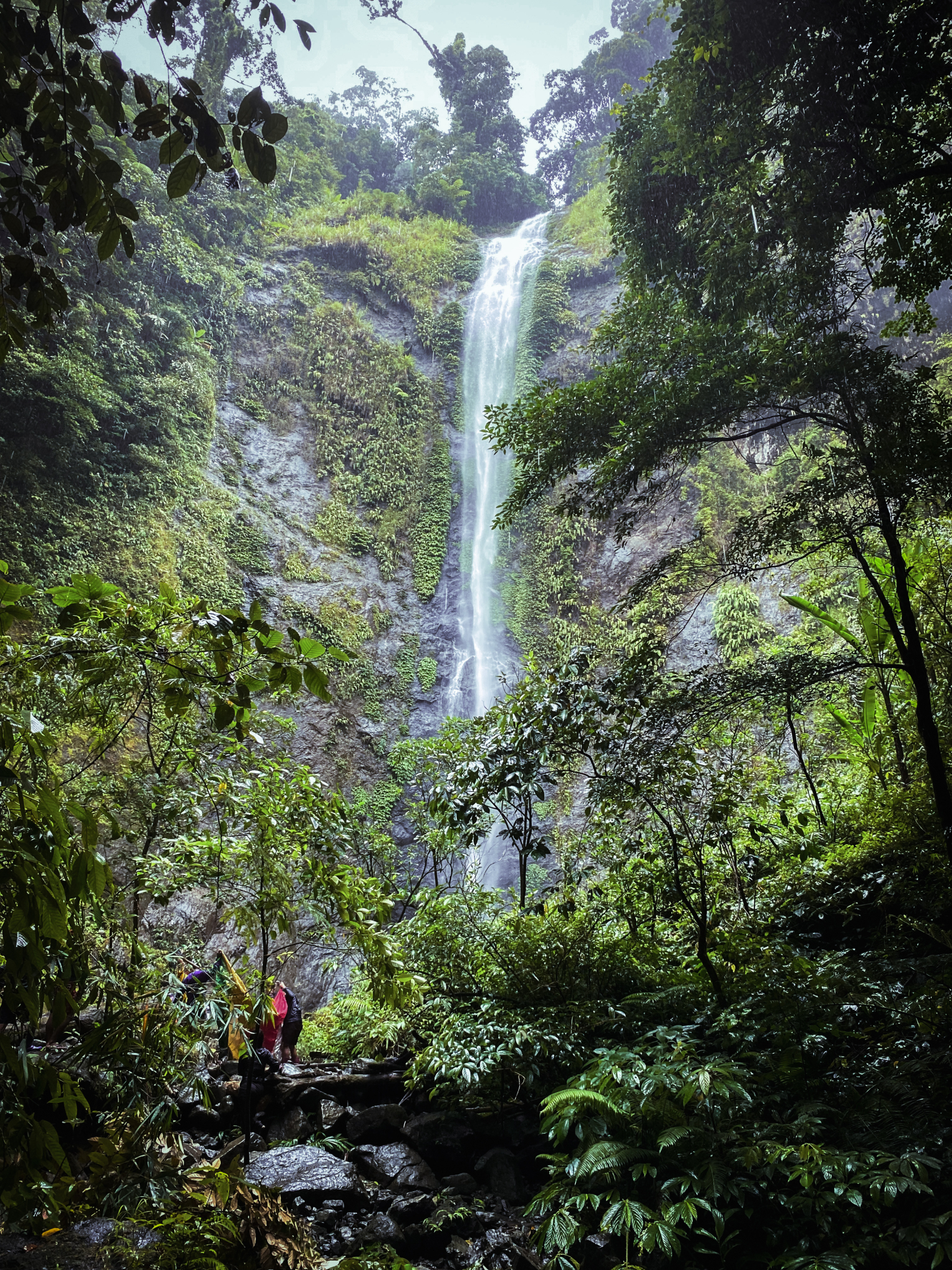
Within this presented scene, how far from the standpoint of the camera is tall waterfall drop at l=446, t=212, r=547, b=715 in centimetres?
1477

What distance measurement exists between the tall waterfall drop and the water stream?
17 millimetres

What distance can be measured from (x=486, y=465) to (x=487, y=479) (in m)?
0.45

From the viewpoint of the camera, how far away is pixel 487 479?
17422 millimetres

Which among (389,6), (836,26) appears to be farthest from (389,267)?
(389,6)

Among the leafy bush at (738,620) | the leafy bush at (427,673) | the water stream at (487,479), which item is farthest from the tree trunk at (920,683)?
the leafy bush at (427,673)

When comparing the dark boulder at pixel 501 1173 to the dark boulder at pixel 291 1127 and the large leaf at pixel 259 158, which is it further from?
the large leaf at pixel 259 158

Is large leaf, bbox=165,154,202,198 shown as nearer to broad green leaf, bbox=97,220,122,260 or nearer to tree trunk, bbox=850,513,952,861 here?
broad green leaf, bbox=97,220,122,260

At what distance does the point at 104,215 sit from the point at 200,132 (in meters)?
0.28

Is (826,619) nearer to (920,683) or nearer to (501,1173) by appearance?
(920,683)

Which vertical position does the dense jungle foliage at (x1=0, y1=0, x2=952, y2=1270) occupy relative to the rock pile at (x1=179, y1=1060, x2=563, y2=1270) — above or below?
above

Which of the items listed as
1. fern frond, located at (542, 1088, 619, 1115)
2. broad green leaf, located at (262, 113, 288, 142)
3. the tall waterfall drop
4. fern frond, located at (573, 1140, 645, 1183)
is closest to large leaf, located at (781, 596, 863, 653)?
fern frond, located at (542, 1088, 619, 1115)

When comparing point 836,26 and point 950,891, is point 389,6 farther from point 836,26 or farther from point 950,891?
point 950,891

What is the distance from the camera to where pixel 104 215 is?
1538 millimetres

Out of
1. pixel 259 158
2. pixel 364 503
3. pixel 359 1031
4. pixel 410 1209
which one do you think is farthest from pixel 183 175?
pixel 364 503
